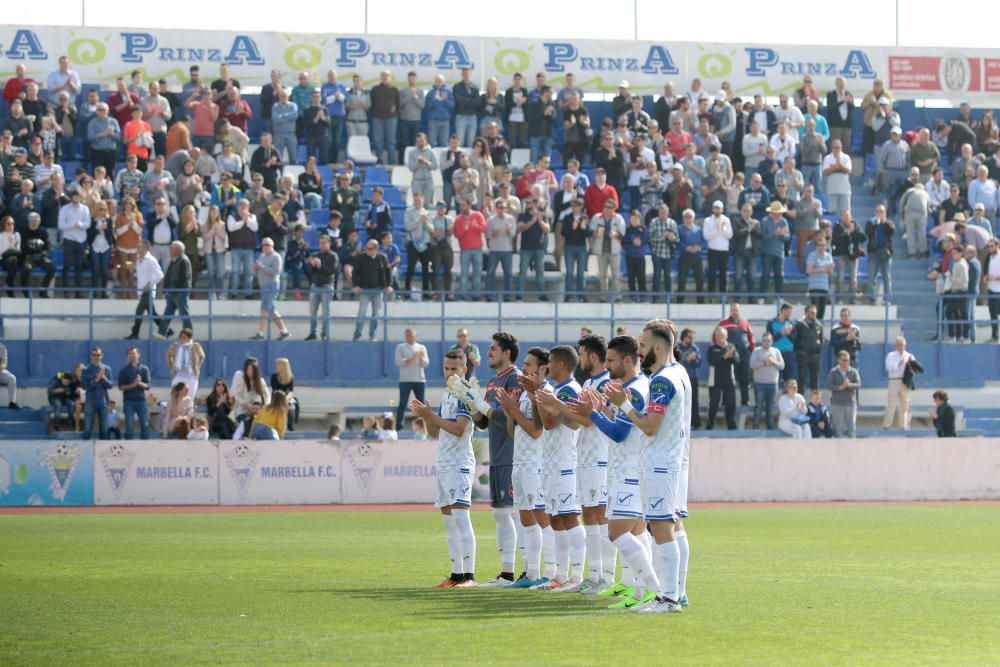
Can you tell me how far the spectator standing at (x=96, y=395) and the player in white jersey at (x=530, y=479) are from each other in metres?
15.7

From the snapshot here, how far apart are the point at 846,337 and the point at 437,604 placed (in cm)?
2069

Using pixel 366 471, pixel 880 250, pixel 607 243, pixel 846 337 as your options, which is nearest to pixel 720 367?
pixel 846 337

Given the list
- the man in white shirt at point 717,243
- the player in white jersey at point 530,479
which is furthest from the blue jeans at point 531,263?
the player in white jersey at point 530,479

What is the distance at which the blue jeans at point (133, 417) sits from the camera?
27609 millimetres

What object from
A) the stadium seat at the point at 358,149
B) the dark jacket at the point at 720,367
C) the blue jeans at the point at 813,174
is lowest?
the dark jacket at the point at 720,367

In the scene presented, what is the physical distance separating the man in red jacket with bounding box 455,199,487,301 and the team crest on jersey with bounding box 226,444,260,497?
6806mm

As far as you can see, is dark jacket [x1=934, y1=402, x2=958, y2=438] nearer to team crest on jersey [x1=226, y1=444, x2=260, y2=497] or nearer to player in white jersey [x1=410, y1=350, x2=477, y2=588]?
team crest on jersey [x1=226, y1=444, x2=260, y2=497]

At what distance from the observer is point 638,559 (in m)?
11.4

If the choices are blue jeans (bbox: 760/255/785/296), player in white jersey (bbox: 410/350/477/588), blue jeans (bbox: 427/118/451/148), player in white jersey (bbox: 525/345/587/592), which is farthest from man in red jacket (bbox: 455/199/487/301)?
player in white jersey (bbox: 525/345/587/592)

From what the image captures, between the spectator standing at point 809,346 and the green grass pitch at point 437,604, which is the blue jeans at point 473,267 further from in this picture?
the green grass pitch at point 437,604

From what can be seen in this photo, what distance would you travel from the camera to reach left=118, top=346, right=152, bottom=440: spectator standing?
2755 centimetres

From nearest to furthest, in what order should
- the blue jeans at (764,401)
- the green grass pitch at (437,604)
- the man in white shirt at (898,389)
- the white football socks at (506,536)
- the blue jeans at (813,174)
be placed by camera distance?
1. the green grass pitch at (437,604)
2. the white football socks at (506,536)
3. the blue jeans at (764,401)
4. the man in white shirt at (898,389)
5. the blue jeans at (813,174)

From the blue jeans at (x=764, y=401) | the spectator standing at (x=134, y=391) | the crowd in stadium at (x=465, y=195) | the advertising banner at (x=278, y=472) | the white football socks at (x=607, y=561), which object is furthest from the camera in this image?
the crowd in stadium at (x=465, y=195)

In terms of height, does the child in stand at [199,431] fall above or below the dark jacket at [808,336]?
below
